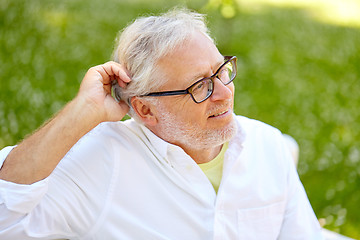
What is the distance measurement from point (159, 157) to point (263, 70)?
20.6ft

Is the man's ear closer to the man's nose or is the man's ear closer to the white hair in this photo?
the white hair

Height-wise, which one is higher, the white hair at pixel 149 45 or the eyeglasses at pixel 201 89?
the white hair at pixel 149 45

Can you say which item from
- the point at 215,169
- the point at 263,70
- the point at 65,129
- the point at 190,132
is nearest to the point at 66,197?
the point at 65,129

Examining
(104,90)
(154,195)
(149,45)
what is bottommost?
(154,195)

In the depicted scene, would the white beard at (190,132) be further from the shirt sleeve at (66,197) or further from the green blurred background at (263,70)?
the green blurred background at (263,70)

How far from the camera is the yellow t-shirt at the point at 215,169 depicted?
271 centimetres

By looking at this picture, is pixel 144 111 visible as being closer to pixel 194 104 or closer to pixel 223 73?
pixel 194 104

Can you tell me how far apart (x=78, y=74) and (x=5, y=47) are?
1307mm

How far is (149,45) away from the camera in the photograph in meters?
2.53

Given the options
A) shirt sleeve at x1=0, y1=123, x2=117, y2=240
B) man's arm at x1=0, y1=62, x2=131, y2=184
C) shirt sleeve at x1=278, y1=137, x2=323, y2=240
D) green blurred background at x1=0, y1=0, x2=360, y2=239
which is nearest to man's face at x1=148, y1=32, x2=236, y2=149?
man's arm at x1=0, y1=62, x2=131, y2=184

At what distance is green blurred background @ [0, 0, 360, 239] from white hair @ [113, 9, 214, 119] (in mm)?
→ 2617

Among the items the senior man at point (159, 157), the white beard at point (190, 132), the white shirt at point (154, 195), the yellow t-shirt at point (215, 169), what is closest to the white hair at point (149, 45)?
the senior man at point (159, 157)

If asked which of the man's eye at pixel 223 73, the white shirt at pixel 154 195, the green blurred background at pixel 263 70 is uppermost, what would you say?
the man's eye at pixel 223 73

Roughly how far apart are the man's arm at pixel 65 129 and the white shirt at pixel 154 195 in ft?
0.24
